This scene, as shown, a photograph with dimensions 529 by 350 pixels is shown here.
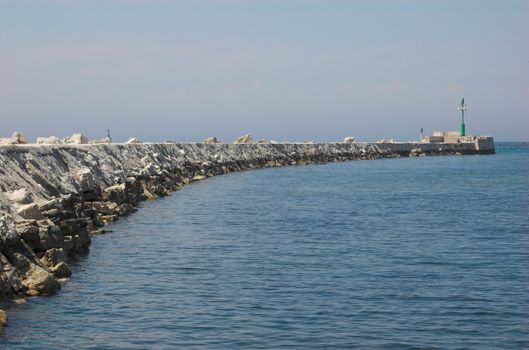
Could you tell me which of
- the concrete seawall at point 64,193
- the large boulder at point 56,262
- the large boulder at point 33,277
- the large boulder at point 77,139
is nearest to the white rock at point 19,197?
the concrete seawall at point 64,193

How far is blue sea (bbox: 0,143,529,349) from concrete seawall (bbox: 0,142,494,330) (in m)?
A: 0.64

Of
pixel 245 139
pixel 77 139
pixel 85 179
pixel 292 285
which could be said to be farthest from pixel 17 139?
pixel 245 139

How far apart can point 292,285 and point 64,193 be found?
34.9ft

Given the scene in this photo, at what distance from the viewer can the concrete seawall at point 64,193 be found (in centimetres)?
1599

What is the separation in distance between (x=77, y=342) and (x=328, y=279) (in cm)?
658

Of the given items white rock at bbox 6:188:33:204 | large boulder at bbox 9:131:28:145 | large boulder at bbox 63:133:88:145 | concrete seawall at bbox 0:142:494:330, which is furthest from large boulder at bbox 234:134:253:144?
white rock at bbox 6:188:33:204

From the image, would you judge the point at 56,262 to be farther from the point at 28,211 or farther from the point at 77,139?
the point at 77,139

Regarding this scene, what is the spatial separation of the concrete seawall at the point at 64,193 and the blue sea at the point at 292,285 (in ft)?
2.11

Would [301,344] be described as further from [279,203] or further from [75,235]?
[279,203]

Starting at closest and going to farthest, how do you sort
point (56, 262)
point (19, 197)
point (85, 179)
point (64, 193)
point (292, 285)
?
point (292, 285) → point (56, 262) → point (19, 197) → point (64, 193) → point (85, 179)

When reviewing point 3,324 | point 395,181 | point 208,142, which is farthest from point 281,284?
point 208,142

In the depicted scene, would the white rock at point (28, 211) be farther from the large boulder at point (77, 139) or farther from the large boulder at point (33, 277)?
the large boulder at point (77, 139)

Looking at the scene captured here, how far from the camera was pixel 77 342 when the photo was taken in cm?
1290

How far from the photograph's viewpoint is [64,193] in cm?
2541
